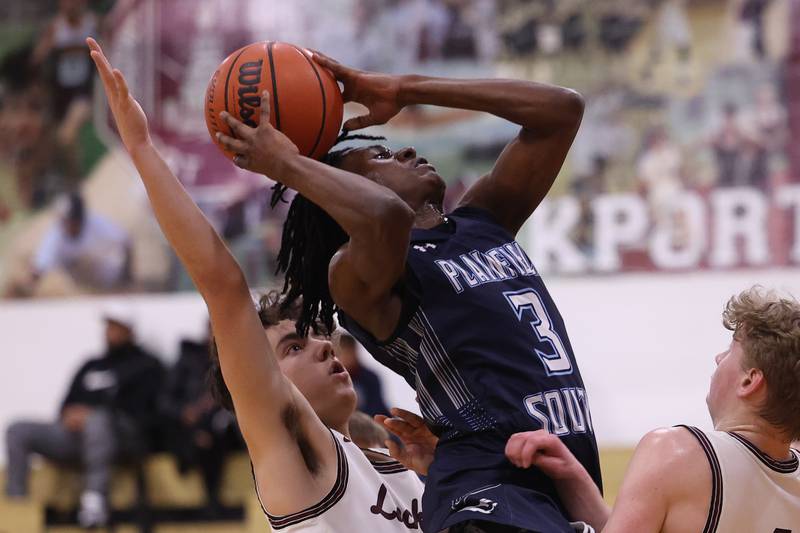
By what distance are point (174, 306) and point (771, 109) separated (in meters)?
5.73

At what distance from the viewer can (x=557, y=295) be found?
9734mm

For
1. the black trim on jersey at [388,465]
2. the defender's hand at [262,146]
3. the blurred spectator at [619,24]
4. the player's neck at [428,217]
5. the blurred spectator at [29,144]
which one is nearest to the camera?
the defender's hand at [262,146]

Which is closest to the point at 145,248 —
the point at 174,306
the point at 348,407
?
the point at 174,306

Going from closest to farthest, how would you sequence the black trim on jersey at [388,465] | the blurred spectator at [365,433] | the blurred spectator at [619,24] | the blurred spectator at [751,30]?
the black trim on jersey at [388,465], the blurred spectator at [365,433], the blurred spectator at [751,30], the blurred spectator at [619,24]

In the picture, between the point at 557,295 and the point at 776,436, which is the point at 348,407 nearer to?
the point at 776,436

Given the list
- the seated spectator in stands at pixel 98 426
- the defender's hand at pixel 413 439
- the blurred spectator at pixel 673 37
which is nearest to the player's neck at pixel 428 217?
the defender's hand at pixel 413 439

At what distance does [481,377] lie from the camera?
2.80 metres

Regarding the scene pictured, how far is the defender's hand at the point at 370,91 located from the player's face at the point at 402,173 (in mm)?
105

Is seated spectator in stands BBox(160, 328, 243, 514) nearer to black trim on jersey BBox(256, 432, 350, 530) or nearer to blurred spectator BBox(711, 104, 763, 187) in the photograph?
blurred spectator BBox(711, 104, 763, 187)

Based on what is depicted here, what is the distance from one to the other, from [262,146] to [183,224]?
12.4 inches

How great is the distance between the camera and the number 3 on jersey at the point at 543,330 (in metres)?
2.87

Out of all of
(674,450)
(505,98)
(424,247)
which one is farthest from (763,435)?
(505,98)

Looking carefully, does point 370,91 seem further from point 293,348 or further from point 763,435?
point 763,435

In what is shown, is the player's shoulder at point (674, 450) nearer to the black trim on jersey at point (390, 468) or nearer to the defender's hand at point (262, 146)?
the black trim on jersey at point (390, 468)
